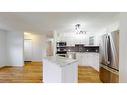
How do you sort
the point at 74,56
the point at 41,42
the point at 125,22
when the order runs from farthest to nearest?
the point at 41,42 → the point at 74,56 → the point at 125,22

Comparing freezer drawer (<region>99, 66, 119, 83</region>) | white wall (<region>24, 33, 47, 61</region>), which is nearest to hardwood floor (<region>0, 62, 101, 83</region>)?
freezer drawer (<region>99, 66, 119, 83</region>)

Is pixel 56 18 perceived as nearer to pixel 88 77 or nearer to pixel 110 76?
pixel 110 76

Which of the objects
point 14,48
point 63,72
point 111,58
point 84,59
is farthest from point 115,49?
point 14,48

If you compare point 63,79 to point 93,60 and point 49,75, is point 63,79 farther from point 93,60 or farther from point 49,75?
point 93,60

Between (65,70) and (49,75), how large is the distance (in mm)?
833

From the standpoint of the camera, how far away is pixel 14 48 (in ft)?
22.2

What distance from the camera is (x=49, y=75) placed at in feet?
11.2

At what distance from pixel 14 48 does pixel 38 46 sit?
2.55 meters

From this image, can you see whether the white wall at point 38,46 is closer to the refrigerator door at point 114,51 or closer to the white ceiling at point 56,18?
the white ceiling at point 56,18

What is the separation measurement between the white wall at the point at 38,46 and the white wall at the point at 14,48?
7.68 ft

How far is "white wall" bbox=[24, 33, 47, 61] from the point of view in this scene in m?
9.09

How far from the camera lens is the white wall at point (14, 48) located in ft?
22.0

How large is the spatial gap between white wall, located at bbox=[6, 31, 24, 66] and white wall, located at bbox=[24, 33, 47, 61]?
2341 mm
